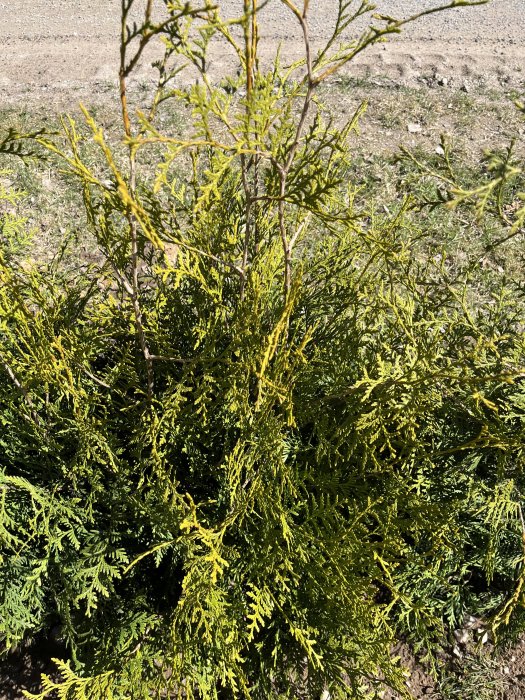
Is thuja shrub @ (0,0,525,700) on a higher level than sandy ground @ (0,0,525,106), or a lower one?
lower

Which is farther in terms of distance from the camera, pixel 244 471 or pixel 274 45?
pixel 274 45

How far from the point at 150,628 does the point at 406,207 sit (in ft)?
6.21

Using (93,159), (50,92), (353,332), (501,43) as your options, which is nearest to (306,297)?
(353,332)

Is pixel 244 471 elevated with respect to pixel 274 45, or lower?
lower

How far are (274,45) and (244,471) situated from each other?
24.9 ft

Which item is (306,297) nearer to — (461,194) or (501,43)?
(461,194)

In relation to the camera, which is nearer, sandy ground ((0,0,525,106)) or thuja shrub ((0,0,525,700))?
thuja shrub ((0,0,525,700))

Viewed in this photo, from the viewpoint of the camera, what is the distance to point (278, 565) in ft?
7.32

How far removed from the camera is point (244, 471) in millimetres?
2482

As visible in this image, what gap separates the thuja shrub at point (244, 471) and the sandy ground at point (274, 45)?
218 inches

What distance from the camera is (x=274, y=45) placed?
27.7ft

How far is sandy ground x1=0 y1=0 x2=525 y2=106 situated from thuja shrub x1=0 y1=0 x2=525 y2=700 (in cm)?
555

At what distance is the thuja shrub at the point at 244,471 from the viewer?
6.63ft

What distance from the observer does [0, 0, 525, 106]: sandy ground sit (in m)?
7.27
